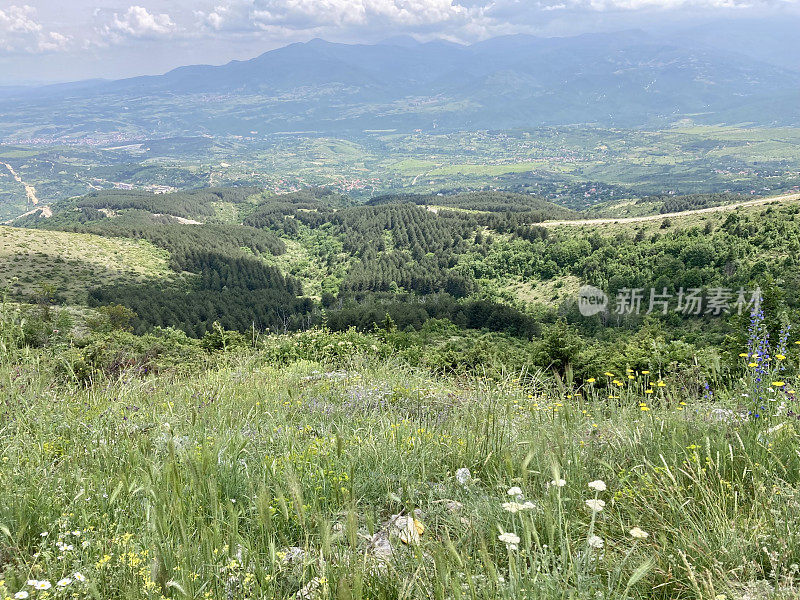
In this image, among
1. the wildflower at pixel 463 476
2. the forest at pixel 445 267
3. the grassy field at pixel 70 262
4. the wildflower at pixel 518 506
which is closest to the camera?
the wildflower at pixel 518 506

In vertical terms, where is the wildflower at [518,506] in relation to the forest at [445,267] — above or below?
above

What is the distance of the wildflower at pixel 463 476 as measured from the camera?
286 cm

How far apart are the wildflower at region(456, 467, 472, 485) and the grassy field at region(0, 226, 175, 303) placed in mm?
84501

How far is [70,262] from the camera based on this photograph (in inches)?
3627

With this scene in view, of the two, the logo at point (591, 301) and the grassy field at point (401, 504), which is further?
the logo at point (591, 301)

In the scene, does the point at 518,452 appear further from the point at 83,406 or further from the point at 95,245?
the point at 95,245

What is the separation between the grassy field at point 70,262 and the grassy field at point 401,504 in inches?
3273

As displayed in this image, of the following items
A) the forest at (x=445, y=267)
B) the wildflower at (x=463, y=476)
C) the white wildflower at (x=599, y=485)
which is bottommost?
the forest at (x=445, y=267)

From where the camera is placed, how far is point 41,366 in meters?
5.17

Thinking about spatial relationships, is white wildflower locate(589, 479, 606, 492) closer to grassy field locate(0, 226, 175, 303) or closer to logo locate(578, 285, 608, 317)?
logo locate(578, 285, 608, 317)

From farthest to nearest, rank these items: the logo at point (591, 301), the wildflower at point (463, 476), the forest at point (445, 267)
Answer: the logo at point (591, 301) → the forest at point (445, 267) → the wildflower at point (463, 476)

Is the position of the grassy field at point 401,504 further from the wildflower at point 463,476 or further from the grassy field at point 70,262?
the grassy field at point 70,262

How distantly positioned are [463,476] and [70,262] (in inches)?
4309

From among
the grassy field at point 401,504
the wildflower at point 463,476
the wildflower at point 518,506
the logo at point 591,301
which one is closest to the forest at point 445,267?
the logo at point 591,301
